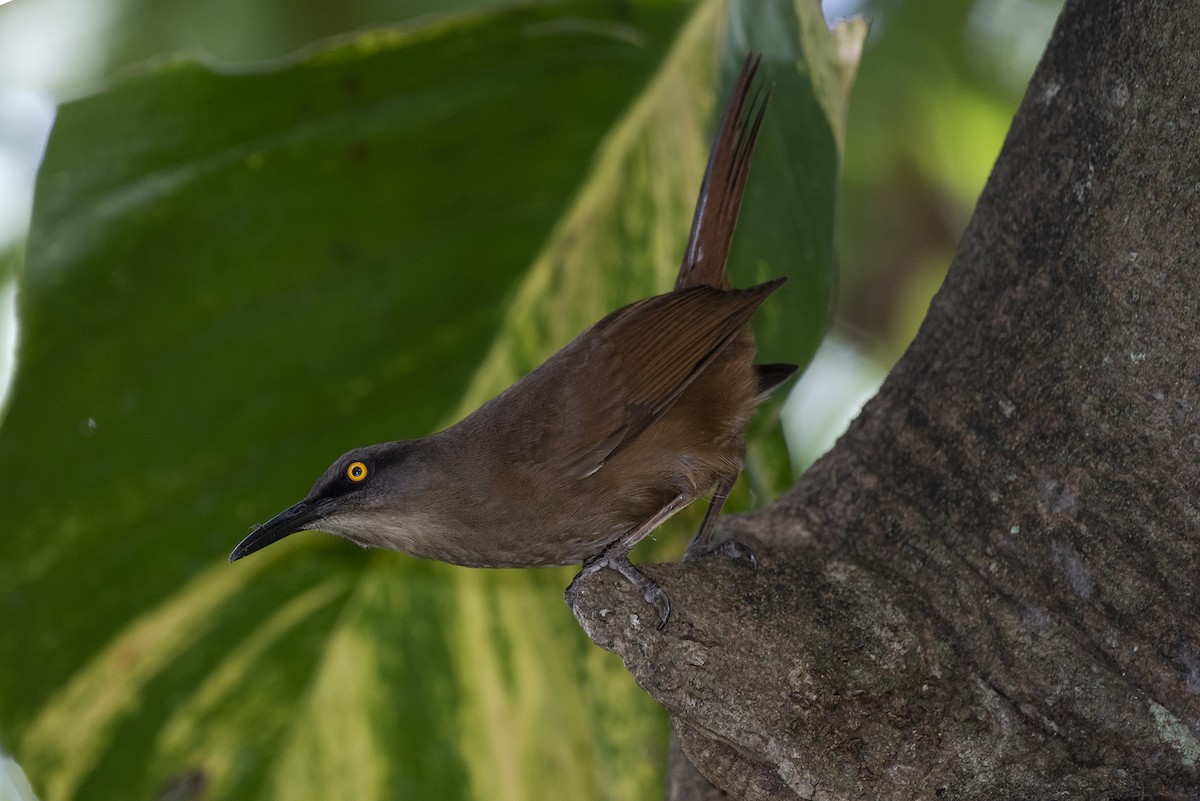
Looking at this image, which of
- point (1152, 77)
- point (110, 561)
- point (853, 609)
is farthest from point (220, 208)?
point (1152, 77)

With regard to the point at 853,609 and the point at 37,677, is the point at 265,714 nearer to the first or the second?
the point at 37,677

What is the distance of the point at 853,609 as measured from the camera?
215 centimetres

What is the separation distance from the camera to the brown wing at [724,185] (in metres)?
2.78

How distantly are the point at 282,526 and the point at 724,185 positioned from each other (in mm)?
1329

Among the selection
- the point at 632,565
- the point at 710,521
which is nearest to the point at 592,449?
the point at 710,521

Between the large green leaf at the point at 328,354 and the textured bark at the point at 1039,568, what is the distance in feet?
1.76

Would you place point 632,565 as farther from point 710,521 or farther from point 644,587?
point 710,521

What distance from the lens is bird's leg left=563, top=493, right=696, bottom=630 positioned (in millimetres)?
2059

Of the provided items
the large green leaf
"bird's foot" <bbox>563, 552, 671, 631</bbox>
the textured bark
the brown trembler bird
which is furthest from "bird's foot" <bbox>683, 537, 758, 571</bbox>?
the large green leaf

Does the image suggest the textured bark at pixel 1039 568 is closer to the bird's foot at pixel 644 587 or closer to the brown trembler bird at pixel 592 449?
the bird's foot at pixel 644 587

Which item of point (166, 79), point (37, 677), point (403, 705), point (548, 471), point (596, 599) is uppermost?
point (166, 79)

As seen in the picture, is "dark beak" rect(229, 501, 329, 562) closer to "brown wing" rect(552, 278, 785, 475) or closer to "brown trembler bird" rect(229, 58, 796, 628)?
"brown trembler bird" rect(229, 58, 796, 628)

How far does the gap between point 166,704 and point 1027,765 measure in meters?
2.00

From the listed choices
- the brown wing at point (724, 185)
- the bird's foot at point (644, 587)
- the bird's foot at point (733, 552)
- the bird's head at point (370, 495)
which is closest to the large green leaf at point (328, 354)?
the brown wing at point (724, 185)
